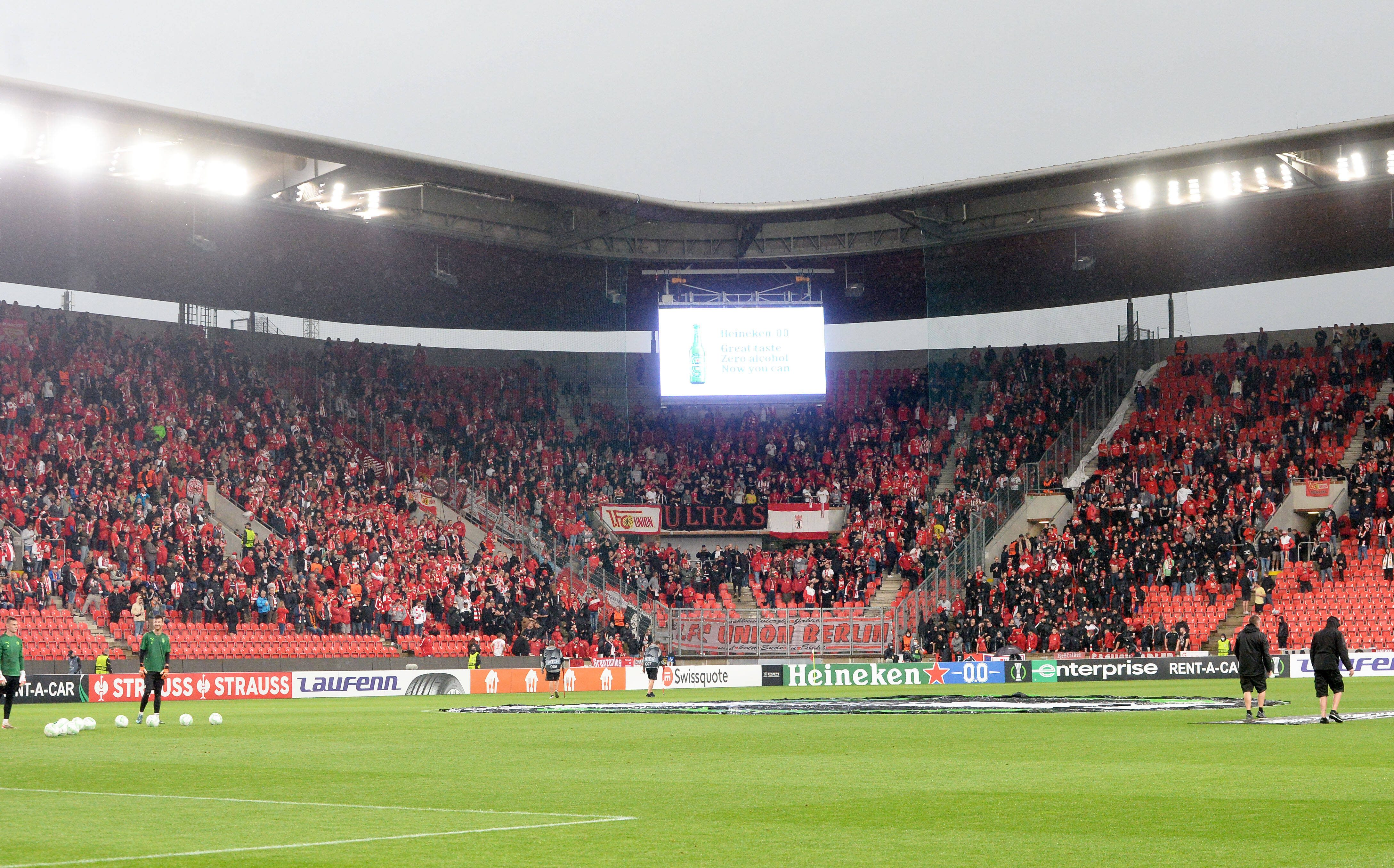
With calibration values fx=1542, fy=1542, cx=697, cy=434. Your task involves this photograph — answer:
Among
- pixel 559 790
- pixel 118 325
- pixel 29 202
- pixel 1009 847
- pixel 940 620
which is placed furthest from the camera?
pixel 118 325

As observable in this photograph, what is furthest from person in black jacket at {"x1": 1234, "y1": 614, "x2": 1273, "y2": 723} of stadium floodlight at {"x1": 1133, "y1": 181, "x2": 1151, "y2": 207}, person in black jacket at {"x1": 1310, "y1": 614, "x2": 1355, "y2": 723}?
stadium floodlight at {"x1": 1133, "y1": 181, "x2": 1151, "y2": 207}

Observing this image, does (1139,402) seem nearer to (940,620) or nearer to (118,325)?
(940,620)

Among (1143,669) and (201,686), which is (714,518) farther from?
(201,686)

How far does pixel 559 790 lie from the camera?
Result: 1316cm

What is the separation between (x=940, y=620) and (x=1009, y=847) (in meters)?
39.5

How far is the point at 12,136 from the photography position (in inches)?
1519

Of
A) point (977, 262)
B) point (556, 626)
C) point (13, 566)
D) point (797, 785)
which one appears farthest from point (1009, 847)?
point (977, 262)

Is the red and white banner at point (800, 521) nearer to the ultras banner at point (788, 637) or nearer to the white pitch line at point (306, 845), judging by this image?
the ultras banner at point (788, 637)

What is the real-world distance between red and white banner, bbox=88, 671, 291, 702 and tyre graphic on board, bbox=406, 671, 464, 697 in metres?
3.19

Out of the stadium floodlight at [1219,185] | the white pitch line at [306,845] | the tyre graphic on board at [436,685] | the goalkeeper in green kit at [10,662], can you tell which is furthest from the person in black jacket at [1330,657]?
the stadium floodlight at [1219,185]

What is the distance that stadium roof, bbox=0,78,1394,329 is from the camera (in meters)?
41.8

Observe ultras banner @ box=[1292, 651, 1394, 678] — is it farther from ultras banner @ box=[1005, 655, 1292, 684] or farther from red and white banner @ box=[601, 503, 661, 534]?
red and white banner @ box=[601, 503, 661, 534]

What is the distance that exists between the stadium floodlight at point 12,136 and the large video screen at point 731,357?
22016 millimetres

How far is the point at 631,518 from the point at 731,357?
730 centimetres
